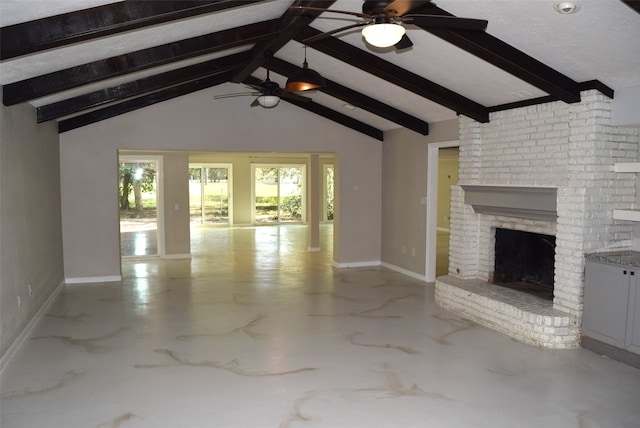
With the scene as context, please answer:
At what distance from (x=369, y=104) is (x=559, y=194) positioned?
3.34 meters

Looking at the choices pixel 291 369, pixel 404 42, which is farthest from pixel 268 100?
pixel 291 369

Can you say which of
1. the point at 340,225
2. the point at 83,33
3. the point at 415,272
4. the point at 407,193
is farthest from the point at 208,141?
the point at 83,33

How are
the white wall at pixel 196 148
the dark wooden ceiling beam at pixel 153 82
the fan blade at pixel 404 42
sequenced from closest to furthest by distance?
the fan blade at pixel 404 42
the dark wooden ceiling beam at pixel 153 82
the white wall at pixel 196 148

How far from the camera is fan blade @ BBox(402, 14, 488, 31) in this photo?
3.13 m

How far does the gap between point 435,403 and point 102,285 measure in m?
5.69

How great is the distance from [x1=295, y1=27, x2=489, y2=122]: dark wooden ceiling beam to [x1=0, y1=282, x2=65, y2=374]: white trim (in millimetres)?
4244

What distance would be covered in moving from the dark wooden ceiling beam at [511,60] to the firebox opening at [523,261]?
189 cm

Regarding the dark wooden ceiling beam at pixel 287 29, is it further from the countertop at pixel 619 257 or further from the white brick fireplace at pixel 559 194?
the countertop at pixel 619 257

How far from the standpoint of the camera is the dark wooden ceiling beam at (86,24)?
3314 millimetres

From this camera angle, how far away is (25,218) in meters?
5.09

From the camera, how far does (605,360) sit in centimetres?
443

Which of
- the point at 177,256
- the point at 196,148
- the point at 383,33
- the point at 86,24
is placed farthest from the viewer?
the point at 177,256

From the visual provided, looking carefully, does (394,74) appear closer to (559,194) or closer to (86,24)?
(559,194)

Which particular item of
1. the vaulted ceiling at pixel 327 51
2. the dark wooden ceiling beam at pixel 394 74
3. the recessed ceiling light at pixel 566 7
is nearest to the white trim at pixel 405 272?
the vaulted ceiling at pixel 327 51
